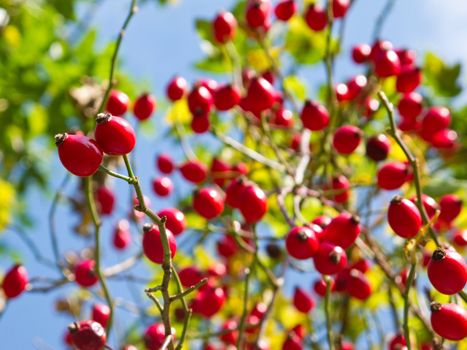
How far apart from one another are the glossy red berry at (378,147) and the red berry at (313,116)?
18cm

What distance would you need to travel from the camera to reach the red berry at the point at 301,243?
5.47 ft

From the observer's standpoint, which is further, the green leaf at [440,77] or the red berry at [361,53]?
the green leaf at [440,77]

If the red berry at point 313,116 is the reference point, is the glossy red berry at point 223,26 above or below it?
above

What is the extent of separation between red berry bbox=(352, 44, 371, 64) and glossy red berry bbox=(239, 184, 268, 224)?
1.17 meters

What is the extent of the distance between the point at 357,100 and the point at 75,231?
176 centimetres

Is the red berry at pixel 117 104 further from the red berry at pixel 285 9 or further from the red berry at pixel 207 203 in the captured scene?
the red berry at pixel 285 9

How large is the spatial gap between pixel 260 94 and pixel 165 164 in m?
0.82

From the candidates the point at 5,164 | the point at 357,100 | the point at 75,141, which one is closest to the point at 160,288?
the point at 75,141

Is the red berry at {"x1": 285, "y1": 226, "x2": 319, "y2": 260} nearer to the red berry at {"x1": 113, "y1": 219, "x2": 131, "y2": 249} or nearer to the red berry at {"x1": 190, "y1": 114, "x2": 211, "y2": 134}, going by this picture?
the red berry at {"x1": 190, "y1": 114, "x2": 211, "y2": 134}

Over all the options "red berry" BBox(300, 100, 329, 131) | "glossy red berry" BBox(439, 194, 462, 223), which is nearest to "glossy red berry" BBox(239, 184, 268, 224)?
"red berry" BBox(300, 100, 329, 131)

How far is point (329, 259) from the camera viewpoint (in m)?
1.66

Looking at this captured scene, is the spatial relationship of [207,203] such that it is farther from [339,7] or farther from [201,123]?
[339,7]

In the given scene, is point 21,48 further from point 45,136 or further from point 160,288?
point 160,288

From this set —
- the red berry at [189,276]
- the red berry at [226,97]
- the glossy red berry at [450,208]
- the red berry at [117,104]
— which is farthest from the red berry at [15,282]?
Answer: the glossy red berry at [450,208]
